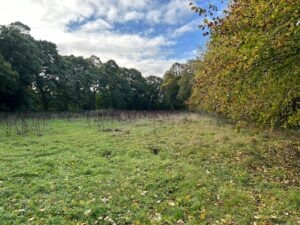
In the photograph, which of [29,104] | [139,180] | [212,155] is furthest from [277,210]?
[29,104]

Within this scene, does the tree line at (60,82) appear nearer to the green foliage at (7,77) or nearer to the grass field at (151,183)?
the green foliage at (7,77)

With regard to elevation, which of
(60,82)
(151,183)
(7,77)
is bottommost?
(151,183)

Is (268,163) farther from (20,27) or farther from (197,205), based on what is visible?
(20,27)

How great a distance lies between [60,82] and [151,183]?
29.4m

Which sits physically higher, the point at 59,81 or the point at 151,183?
the point at 59,81

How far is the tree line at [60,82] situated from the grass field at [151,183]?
16232 mm

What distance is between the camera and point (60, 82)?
106 ft

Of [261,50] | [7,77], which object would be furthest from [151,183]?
[7,77]

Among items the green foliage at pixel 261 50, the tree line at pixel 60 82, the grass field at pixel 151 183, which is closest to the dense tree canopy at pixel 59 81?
the tree line at pixel 60 82

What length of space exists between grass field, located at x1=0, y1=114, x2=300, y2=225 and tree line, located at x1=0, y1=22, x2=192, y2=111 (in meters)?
16.2

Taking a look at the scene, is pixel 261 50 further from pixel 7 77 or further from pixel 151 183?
pixel 7 77

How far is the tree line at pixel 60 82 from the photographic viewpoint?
24219 mm

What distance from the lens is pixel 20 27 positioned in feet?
88.8

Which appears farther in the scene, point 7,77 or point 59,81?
point 59,81
